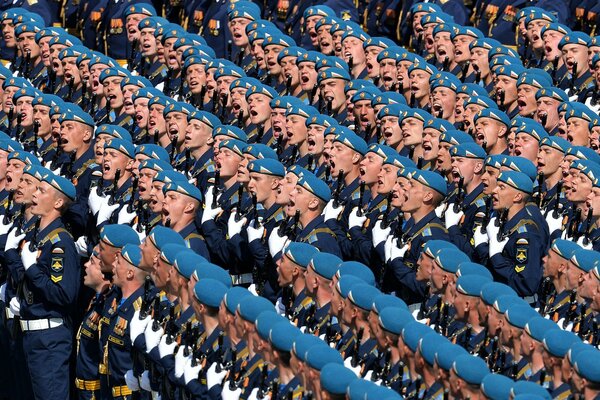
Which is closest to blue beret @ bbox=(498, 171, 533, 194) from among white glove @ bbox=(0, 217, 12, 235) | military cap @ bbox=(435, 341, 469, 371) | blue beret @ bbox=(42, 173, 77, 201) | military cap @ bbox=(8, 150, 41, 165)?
military cap @ bbox=(435, 341, 469, 371)

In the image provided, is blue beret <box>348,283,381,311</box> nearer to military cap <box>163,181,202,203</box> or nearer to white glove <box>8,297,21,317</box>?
military cap <box>163,181,202,203</box>

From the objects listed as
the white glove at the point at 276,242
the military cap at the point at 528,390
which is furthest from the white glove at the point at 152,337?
the military cap at the point at 528,390

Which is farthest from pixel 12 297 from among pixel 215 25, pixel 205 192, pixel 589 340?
pixel 215 25

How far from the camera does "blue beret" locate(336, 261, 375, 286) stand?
18.7 m

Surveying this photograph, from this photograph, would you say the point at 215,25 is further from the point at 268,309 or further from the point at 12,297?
the point at 268,309

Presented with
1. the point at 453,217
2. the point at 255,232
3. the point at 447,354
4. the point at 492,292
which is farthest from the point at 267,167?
the point at 447,354

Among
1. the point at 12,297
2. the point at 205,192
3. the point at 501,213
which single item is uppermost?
the point at 501,213

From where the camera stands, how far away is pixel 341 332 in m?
18.6

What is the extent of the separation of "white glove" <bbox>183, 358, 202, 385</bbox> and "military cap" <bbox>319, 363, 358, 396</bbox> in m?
2.48

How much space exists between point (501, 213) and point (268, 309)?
357 cm

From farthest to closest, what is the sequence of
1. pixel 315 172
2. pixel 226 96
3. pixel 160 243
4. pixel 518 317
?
1. pixel 226 96
2. pixel 315 172
3. pixel 160 243
4. pixel 518 317

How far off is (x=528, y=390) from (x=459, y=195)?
19.4 feet

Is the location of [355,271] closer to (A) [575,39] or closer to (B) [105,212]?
(B) [105,212]

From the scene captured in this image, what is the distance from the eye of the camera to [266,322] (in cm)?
1742
